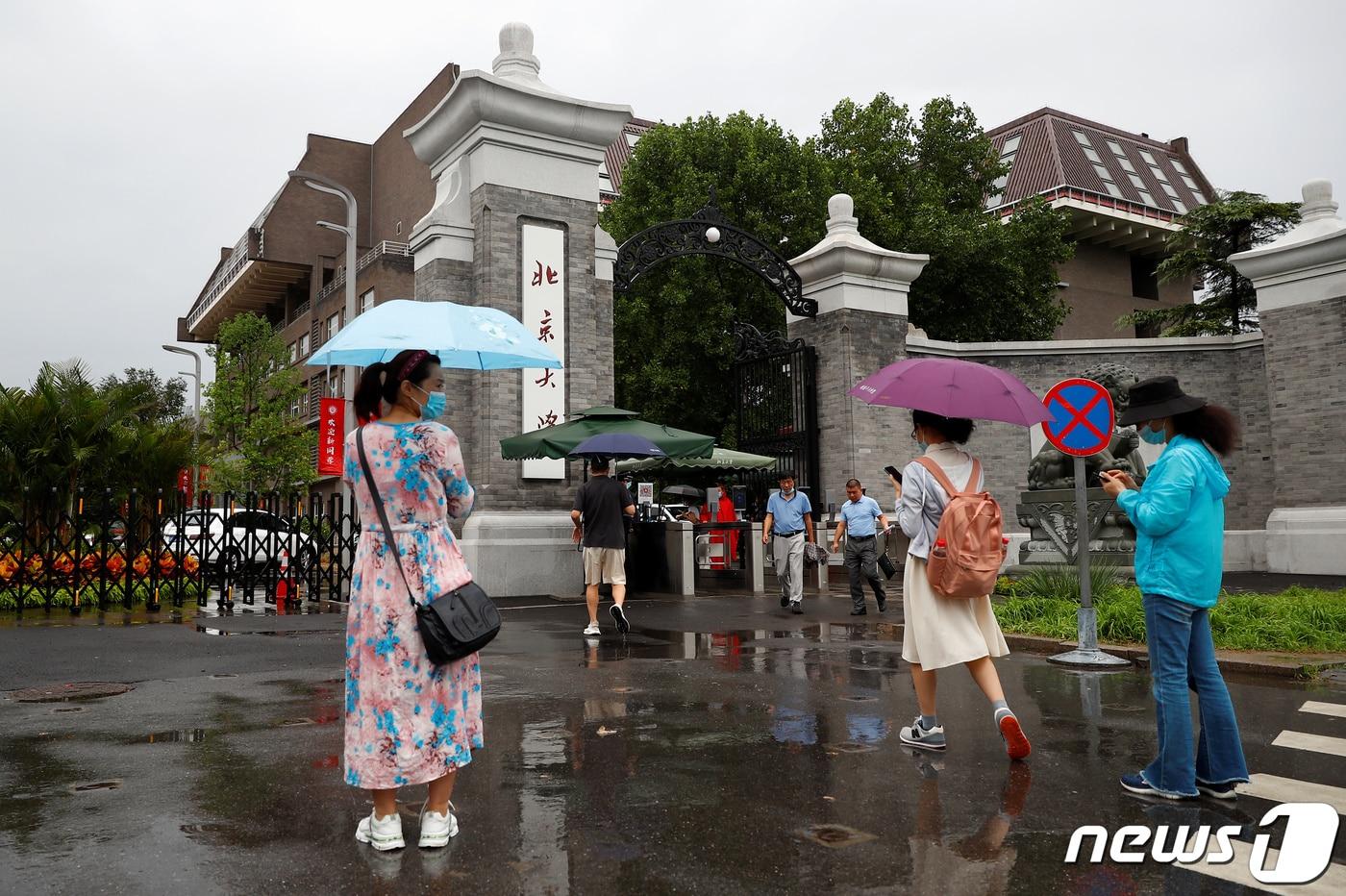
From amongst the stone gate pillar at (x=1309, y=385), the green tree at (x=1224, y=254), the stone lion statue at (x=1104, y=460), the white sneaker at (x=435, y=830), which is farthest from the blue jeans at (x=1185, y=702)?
the green tree at (x=1224, y=254)

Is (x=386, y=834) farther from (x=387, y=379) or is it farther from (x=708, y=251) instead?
(x=708, y=251)

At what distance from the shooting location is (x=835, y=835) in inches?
157

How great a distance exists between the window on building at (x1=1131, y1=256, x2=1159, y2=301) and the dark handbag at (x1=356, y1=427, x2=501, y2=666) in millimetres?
44403

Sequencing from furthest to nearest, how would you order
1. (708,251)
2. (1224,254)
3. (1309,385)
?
1. (1224,254)
2. (708,251)
3. (1309,385)

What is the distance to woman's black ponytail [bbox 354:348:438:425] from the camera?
3.96m

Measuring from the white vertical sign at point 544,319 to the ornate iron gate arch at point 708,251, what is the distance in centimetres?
154

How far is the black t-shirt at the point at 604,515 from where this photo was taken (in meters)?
10.5

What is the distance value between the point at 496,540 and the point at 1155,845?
1136 cm

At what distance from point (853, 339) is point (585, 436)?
25.0 ft

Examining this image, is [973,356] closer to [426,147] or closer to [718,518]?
[718,518]

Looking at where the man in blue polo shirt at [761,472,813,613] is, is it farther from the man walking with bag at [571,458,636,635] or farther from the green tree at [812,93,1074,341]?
the green tree at [812,93,1074,341]

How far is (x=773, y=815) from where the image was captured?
4246 millimetres

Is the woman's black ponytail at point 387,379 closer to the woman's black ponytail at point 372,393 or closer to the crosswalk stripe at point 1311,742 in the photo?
the woman's black ponytail at point 372,393

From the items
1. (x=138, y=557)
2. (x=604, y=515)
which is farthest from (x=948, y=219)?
(x=138, y=557)
